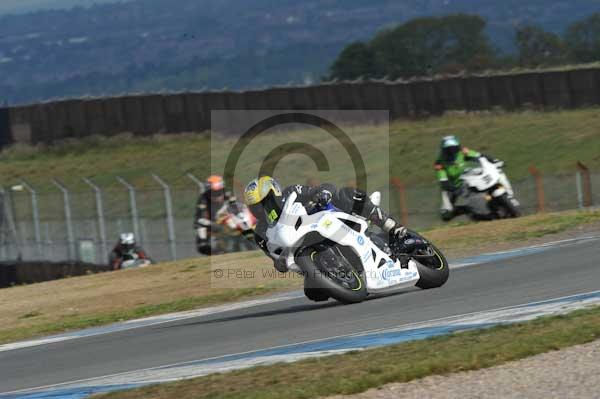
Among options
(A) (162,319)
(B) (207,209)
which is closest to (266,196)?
(A) (162,319)

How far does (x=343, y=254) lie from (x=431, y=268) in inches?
36.9

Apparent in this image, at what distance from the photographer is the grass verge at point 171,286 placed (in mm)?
13828

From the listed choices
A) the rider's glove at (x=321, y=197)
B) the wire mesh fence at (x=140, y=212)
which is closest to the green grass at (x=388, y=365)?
the rider's glove at (x=321, y=197)

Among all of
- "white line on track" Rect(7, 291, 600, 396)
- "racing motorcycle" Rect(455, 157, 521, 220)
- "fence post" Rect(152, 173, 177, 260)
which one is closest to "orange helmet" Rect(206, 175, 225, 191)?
"fence post" Rect(152, 173, 177, 260)

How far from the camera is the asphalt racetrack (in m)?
9.37

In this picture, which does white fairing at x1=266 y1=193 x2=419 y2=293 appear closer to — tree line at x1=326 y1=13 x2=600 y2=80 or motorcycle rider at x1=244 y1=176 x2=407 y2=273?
motorcycle rider at x1=244 y1=176 x2=407 y2=273

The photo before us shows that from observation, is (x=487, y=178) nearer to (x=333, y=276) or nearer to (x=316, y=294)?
(x=316, y=294)

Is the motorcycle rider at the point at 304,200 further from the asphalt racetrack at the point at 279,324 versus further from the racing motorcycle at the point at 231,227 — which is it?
the racing motorcycle at the point at 231,227

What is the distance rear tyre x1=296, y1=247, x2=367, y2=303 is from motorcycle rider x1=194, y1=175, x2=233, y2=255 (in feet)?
Result: 30.6

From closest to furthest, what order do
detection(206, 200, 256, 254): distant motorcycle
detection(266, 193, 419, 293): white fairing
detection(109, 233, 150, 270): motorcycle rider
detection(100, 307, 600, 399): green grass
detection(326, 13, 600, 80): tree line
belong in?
detection(100, 307, 600, 399): green grass
detection(266, 193, 419, 293): white fairing
detection(206, 200, 256, 254): distant motorcycle
detection(109, 233, 150, 270): motorcycle rider
detection(326, 13, 600, 80): tree line

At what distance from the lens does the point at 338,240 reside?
34.1 ft

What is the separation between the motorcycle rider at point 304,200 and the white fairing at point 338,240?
73mm

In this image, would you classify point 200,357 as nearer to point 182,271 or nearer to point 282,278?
point 282,278

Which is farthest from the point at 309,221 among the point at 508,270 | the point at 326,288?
the point at 508,270
